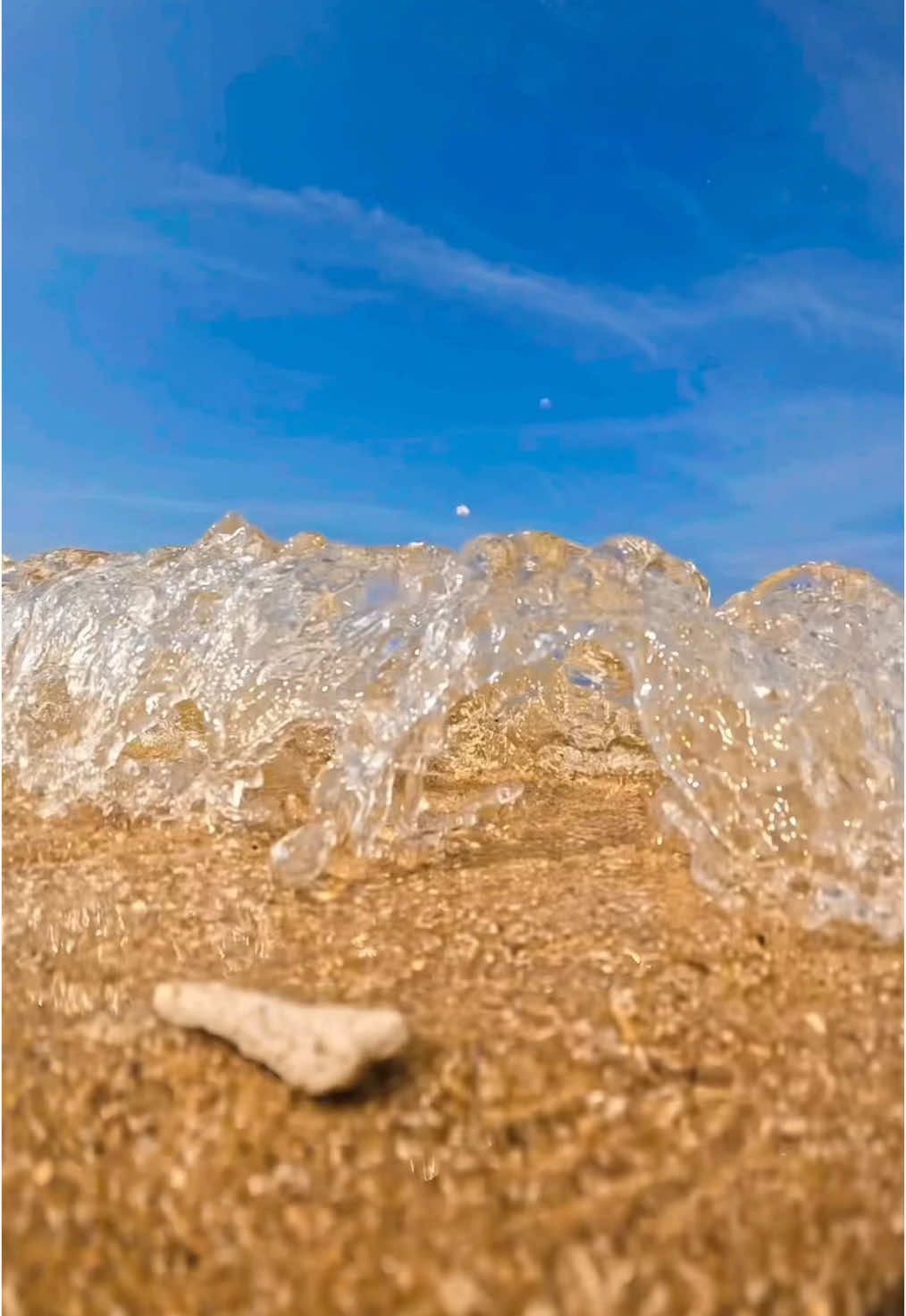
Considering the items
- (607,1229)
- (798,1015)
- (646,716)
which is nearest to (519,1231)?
(607,1229)

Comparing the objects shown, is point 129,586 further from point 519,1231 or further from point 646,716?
point 519,1231

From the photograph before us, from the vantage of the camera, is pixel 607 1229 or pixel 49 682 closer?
pixel 607 1229

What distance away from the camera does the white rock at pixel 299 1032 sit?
5.05 ft

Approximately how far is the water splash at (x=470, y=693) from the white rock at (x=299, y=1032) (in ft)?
3.14

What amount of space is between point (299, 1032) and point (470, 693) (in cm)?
182

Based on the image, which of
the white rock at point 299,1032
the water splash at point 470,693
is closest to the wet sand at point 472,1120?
the white rock at point 299,1032

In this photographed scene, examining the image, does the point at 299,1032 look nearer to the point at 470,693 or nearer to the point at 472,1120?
the point at 472,1120

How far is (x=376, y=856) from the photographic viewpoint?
2.87 meters

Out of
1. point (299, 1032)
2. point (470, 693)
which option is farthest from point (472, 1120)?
point (470, 693)

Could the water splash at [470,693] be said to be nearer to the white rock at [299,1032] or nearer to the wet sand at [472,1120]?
the wet sand at [472,1120]

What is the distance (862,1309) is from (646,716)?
195cm

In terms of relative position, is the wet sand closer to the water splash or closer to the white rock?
the white rock

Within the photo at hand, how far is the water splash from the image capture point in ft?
9.00

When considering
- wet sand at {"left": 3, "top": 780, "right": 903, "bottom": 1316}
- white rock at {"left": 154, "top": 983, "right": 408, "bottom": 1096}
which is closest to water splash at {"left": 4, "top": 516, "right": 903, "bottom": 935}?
→ wet sand at {"left": 3, "top": 780, "right": 903, "bottom": 1316}
